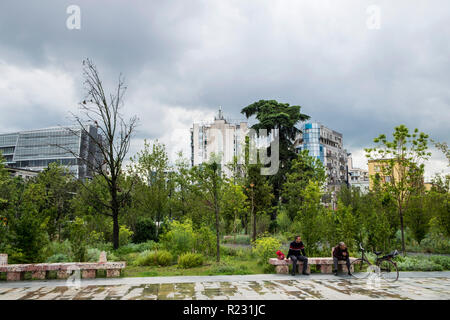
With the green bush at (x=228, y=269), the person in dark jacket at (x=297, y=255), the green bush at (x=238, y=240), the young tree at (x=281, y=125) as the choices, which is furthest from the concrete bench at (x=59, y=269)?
the young tree at (x=281, y=125)

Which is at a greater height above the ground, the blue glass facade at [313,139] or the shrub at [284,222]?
the blue glass facade at [313,139]

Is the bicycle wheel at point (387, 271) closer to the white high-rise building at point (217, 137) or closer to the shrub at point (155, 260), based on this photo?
the shrub at point (155, 260)

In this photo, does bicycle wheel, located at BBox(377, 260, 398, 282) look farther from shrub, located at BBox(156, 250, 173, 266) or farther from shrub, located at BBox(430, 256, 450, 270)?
shrub, located at BBox(156, 250, 173, 266)

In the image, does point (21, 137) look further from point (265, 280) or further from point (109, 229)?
point (265, 280)

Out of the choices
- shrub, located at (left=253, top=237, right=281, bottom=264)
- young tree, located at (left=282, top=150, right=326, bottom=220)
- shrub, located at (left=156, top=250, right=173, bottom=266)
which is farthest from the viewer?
young tree, located at (left=282, top=150, right=326, bottom=220)

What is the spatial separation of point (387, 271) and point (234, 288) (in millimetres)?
5136

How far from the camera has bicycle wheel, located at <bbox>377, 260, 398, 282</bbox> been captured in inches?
357

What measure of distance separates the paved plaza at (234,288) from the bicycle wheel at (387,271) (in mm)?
244

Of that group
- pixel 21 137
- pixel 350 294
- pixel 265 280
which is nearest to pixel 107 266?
pixel 265 280

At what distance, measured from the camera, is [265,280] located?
8.80 meters

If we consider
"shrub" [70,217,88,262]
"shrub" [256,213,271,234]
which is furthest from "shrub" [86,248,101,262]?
"shrub" [256,213,271,234]

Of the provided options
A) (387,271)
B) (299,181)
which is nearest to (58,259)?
(387,271)

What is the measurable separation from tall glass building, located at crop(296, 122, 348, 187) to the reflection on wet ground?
221ft

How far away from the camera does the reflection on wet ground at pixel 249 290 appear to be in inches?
269
